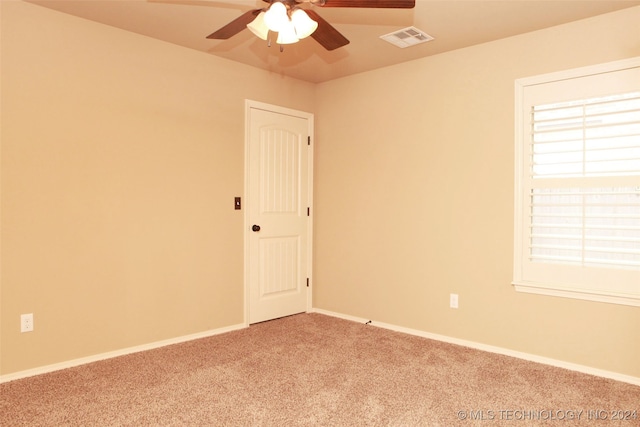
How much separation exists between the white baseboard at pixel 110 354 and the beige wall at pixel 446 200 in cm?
124

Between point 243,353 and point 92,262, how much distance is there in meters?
1.30

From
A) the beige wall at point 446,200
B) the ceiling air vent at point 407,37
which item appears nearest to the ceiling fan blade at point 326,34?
the ceiling air vent at point 407,37

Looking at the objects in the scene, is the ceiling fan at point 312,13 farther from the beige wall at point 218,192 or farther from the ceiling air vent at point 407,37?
the beige wall at point 218,192

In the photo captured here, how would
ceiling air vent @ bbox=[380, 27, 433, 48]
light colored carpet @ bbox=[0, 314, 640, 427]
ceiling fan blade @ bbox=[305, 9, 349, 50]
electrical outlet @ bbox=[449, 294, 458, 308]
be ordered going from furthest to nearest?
electrical outlet @ bbox=[449, 294, 458, 308]
ceiling air vent @ bbox=[380, 27, 433, 48]
light colored carpet @ bbox=[0, 314, 640, 427]
ceiling fan blade @ bbox=[305, 9, 349, 50]

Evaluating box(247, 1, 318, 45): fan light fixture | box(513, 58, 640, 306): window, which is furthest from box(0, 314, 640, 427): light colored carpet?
box(247, 1, 318, 45): fan light fixture

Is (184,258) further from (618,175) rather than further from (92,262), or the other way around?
(618,175)

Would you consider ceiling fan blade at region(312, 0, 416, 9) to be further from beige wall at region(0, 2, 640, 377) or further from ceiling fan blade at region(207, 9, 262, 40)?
beige wall at region(0, 2, 640, 377)

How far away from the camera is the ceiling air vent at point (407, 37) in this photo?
3199 mm

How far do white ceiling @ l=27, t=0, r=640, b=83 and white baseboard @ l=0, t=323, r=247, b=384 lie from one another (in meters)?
2.45

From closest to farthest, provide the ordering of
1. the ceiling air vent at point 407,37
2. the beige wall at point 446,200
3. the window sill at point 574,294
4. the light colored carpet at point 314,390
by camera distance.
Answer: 1. the light colored carpet at point 314,390
2. the window sill at point 574,294
3. the beige wall at point 446,200
4. the ceiling air vent at point 407,37

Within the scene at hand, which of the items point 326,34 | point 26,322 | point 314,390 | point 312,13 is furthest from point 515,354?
point 26,322

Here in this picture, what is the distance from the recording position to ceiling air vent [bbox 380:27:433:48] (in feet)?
10.5

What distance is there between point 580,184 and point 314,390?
227 centimetres

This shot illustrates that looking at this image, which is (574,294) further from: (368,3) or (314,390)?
(368,3)
